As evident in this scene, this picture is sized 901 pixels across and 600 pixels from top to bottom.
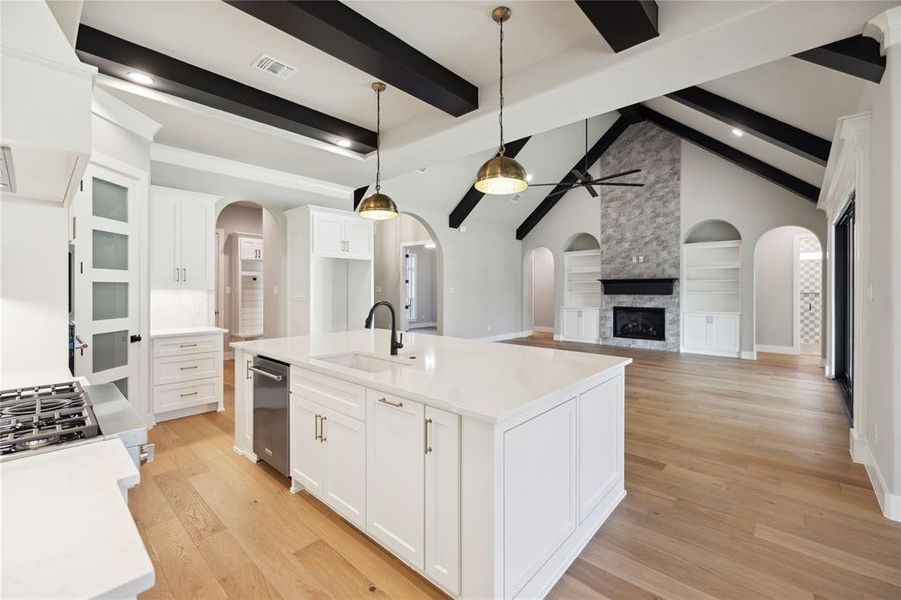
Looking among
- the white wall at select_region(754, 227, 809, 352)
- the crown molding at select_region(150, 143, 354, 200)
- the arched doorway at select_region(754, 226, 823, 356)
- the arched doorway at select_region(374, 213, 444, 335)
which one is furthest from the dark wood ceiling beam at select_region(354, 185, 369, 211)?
the white wall at select_region(754, 227, 809, 352)

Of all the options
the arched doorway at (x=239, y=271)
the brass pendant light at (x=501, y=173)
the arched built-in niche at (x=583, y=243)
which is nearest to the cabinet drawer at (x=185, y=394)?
the arched doorway at (x=239, y=271)

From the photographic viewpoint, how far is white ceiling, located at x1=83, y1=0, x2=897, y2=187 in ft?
7.70

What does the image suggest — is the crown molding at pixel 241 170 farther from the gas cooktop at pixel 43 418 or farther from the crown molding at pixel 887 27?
the crown molding at pixel 887 27

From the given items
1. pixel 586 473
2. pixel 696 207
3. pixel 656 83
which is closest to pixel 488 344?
pixel 586 473

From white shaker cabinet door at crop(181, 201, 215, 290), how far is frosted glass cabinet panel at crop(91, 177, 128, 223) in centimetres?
83

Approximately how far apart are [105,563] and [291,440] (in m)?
Answer: 2.07

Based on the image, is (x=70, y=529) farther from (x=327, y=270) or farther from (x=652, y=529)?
(x=327, y=270)

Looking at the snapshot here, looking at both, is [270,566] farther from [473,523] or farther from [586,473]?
[586,473]

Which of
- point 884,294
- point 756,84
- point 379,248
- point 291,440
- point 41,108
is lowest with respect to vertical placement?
point 291,440

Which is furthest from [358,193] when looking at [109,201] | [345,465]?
[345,465]

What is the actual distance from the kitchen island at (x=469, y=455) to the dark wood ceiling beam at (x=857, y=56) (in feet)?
7.59

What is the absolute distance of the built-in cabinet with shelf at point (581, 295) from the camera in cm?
912

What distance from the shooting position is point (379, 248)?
32.7 ft

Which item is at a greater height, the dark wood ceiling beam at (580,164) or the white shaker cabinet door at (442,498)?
the dark wood ceiling beam at (580,164)
